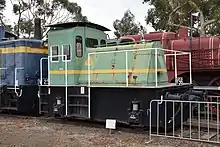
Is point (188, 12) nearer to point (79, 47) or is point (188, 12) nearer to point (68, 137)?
point (79, 47)

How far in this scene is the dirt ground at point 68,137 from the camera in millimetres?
7059

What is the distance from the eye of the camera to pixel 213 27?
24844 mm

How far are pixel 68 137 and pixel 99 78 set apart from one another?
7.29ft

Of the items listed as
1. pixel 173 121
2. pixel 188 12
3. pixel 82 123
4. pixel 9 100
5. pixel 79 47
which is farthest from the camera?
pixel 188 12

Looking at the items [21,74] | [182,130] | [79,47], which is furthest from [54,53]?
[182,130]

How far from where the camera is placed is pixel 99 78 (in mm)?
9391

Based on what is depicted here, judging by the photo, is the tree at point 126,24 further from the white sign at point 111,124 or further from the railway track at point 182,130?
the white sign at point 111,124

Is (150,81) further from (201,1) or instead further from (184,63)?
(201,1)

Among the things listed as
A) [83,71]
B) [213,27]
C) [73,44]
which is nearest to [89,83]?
[83,71]

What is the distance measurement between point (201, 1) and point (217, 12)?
3059 mm

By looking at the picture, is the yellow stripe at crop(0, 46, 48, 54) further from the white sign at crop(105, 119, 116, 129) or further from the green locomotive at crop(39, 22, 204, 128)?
the white sign at crop(105, 119, 116, 129)

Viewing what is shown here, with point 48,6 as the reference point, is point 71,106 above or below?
below

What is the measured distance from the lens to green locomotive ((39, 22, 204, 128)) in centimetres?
848

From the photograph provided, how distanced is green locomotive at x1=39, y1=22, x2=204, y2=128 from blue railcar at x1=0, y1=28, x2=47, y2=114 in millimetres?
876
